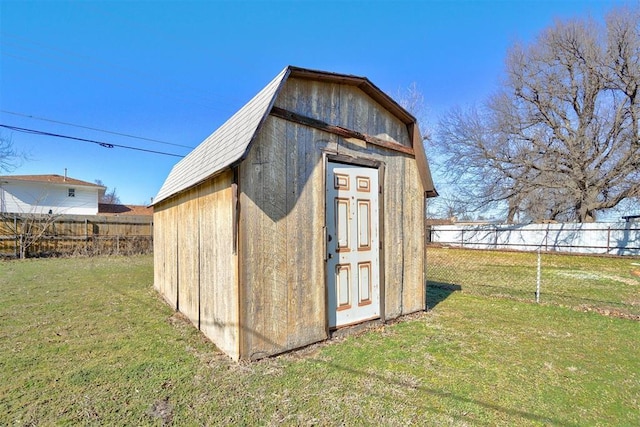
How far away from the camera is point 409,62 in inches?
505

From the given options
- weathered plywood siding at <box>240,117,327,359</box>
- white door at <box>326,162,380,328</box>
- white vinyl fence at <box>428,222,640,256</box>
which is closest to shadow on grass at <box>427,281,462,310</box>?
white door at <box>326,162,380,328</box>

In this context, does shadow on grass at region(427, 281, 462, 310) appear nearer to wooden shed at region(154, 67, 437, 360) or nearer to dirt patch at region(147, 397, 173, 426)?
wooden shed at region(154, 67, 437, 360)

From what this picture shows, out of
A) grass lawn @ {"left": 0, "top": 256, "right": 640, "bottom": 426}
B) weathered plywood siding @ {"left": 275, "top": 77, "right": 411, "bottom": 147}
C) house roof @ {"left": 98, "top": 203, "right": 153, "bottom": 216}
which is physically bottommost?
grass lawn @ {"left": 0, "top": 256, "right": 640, "bottom": 426}

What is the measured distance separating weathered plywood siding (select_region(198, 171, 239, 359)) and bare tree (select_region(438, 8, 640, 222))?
17.4 m

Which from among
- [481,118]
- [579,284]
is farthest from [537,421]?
[481,118]

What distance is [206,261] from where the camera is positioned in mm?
4082

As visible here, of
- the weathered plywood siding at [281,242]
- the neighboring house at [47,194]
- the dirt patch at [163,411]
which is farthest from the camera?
the neighboring house at [47,194]

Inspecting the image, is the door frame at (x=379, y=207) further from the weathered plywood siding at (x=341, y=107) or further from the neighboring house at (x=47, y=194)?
the neighboring house at (x=47, y=194)

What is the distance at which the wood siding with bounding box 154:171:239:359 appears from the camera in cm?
340

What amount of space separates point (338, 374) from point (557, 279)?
28.4ft

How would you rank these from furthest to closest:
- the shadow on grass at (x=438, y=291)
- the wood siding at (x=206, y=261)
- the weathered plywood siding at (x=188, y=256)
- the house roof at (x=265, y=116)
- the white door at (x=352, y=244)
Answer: the shadow on grass at (x=438, y=291) → the weathered plywood siding at (x=188, y=256) → the white door at (x=352, y=244) → the wood siding at (x=206, y=261) → the house roof at (x=265, y=116)

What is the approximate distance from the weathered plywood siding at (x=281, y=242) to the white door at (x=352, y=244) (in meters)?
0.25

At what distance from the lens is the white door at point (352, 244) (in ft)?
13.4

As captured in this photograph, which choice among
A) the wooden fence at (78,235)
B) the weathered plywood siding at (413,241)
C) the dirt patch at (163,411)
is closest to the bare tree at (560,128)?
the weathered plywood siding at (413,241)
